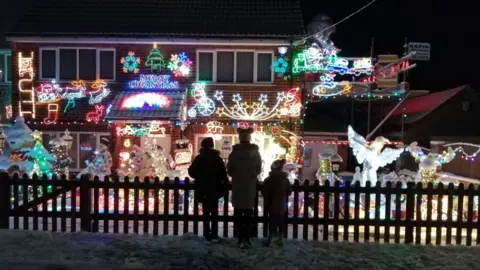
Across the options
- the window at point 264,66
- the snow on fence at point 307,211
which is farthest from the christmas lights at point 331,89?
the snow on fence at point 307,211

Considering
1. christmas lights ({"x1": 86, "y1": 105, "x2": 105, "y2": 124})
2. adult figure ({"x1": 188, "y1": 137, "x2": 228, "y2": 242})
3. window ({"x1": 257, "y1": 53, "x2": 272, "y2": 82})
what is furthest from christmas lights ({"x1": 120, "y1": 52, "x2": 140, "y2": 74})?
adult figure ({"x1": 188, "y1": 137, "x2": 228, "y2": 242})

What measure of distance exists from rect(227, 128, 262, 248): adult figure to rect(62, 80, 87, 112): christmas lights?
10.6 m

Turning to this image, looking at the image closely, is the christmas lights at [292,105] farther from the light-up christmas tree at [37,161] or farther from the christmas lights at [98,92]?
the light-up christmas tree at [37,161]

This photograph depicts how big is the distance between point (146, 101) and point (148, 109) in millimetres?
442

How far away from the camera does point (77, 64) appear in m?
16.0

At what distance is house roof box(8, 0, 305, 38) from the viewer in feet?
51.1

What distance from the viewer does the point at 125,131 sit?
15906 millimetres

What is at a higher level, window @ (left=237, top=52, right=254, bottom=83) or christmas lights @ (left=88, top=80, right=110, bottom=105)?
window @ (left=237, top=52, right=254, bottom=83)

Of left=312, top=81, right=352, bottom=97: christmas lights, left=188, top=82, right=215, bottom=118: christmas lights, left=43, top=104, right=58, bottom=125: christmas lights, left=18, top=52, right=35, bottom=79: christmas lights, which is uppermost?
left=18, top=52, right=35, bottom=79: christmas lights

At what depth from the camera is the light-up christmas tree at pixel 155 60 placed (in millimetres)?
15617

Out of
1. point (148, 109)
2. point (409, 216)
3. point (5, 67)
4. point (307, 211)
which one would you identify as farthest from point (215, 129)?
point (5, 67)

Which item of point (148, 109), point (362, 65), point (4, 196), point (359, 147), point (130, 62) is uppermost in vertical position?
point (362, 65)

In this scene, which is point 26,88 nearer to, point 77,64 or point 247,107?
point 77,64

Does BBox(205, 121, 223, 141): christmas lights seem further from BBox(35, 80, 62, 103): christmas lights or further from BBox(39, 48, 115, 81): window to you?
BBox(35, 80, 62, 103): christmas lights
